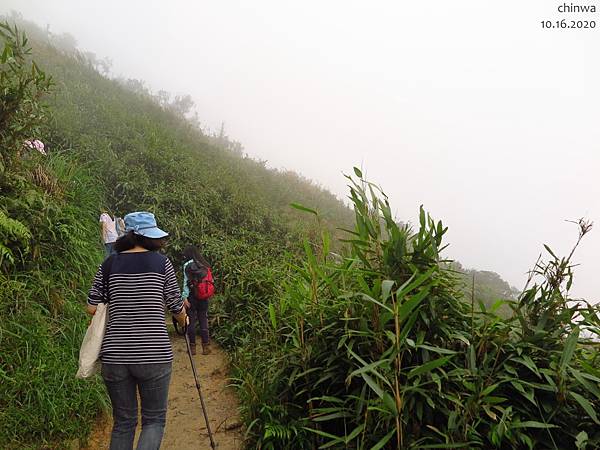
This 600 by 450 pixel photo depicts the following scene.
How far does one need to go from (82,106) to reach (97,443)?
34.1ft

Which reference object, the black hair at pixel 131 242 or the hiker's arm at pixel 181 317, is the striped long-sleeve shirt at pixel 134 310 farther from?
the hiker's arm at pixel 181 317

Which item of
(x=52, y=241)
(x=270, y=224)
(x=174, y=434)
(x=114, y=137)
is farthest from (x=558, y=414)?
(x=114, y=137)

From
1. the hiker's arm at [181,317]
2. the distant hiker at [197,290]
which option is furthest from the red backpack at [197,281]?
the hiker's arm at [181,317]

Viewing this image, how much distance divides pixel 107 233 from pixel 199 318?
2.22m

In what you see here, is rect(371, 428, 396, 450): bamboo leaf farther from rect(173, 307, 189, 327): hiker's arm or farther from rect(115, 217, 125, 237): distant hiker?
rect(115, 217, 125, 237): distant hiker

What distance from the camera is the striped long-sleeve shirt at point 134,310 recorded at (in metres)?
2.60

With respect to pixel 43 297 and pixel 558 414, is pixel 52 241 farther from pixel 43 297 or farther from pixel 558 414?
pixel 558 414

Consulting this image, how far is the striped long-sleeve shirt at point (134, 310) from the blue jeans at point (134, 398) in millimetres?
71

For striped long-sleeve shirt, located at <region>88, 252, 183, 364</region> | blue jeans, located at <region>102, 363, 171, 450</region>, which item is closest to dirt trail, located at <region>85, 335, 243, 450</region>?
blue jeans, located at <region>102, 363, 171, 450</region>

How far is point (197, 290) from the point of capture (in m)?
5.55

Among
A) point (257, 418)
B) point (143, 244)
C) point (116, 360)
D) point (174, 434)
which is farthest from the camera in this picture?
point (174, 434)

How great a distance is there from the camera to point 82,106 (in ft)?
35.9

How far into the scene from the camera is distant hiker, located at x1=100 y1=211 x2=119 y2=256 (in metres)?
6.23

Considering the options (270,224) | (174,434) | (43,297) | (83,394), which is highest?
(270,224)
